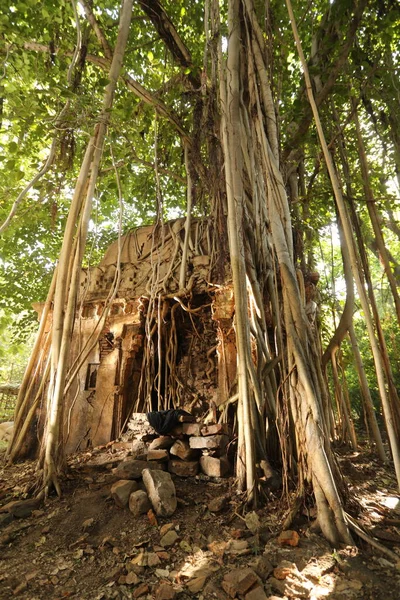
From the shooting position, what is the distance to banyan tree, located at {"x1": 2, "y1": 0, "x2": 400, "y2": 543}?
2.53m

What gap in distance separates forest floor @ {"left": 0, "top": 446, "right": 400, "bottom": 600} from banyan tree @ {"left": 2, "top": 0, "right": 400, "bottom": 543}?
18 cm

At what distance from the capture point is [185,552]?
6.46 feet

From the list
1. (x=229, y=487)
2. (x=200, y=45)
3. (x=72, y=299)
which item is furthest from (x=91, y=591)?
(x=200, y=45)

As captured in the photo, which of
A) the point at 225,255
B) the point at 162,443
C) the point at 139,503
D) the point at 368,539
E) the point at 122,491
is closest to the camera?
the point at 368,539

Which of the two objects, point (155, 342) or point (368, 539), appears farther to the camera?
point (155, 342)

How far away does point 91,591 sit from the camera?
165 cm

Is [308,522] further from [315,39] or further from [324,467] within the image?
[315,39]

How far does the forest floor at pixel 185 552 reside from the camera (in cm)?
162

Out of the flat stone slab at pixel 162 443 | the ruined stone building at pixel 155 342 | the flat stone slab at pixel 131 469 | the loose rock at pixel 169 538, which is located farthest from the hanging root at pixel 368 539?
the ruined stone building at pixel 155 342

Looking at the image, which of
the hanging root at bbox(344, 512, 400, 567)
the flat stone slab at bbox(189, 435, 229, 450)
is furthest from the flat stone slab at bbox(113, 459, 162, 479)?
the hanging root at bbox(344, 512, 400, 567)

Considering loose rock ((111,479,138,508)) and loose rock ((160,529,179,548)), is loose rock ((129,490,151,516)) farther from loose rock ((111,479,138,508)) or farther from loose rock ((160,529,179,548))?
loose rock ((160,529,179,548))

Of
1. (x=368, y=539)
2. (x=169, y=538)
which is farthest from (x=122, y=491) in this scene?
(x=368, y=539)

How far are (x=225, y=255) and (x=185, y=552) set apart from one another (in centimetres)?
318

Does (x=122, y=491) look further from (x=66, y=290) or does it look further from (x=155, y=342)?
(x=155, y=342)
